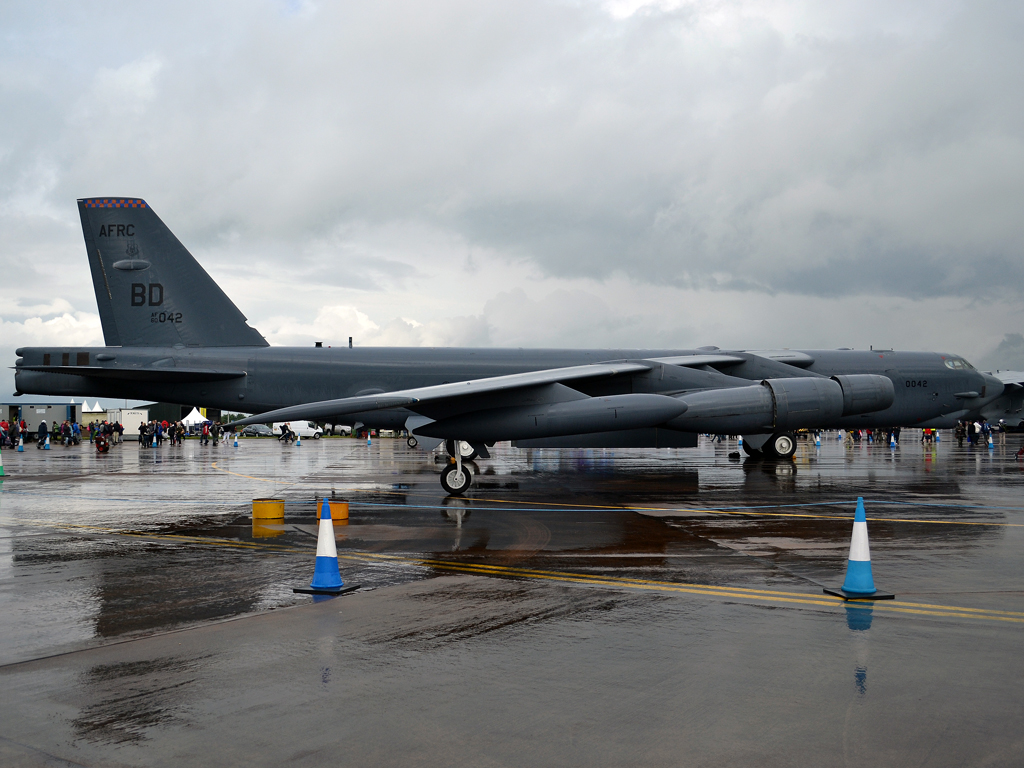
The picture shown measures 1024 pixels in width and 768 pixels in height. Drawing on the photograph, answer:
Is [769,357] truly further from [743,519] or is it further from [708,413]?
[743,519]

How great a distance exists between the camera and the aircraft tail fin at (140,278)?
19.6 m

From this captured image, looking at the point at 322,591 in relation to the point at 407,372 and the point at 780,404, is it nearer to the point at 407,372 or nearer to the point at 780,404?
the point at 780,404

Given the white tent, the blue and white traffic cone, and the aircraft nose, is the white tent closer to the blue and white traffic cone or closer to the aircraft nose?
the aircraft nose

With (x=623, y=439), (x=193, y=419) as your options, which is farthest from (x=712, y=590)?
(x=193, y=419)

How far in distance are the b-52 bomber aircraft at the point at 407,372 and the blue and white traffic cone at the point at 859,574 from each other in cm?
896

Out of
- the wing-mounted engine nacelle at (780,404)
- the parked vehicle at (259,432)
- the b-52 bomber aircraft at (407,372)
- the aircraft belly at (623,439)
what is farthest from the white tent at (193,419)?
the wing-mounted engine nacelle at (780,404)

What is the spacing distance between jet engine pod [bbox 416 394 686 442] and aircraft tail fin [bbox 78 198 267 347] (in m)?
8.41

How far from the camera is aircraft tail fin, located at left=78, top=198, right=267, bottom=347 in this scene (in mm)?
19609

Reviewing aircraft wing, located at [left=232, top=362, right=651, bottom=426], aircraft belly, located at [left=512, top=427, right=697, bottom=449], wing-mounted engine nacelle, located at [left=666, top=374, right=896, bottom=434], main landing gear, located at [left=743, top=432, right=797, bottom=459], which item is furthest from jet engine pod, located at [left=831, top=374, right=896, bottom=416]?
aircraft wing, located at [left=232, top=362, right=651, bottom=426]

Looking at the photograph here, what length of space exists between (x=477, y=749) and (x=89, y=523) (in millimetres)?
10182

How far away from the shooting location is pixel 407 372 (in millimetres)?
19719

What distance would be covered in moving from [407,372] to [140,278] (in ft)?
23.1

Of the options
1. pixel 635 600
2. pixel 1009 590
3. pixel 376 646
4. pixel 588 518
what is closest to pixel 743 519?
pixel 588 518

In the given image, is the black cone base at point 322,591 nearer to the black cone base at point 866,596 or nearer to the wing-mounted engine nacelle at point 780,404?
the black cone base at point 866,596
